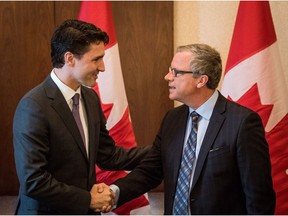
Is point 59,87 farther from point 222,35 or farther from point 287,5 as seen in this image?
point 287,5

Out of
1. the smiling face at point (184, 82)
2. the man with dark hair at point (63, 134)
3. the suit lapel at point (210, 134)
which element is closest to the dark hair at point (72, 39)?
the man with dark hair at point (63, 134)

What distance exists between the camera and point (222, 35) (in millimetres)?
3463

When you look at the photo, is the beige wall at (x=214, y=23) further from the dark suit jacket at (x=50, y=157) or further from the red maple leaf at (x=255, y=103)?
the dark suit jacket at (x=50, y=157)

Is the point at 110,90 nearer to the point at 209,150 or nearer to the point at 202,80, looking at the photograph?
the point at 202,80

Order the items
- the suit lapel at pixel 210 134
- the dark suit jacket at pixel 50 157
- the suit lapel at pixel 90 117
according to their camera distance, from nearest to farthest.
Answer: the dark suit jacket at pixel 50 157, the suit lapel at pixel 210 134, the suit lapel at pixel 90 117

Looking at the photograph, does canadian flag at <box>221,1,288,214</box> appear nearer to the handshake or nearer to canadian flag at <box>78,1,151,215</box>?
canadian flag at <box>78,1,151,215</box>

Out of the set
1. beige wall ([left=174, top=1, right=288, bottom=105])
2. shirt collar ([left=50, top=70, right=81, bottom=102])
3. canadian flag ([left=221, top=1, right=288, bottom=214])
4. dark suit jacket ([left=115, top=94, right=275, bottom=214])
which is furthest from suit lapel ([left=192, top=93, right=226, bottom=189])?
beige wall ([left=174, top=1, right=288, bottom=105])

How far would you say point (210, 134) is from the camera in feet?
6.18

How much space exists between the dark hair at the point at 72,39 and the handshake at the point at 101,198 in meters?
0.60

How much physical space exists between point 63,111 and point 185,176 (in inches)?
24.4

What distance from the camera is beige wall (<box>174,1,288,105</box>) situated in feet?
10.7

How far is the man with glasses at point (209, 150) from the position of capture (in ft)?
5.94

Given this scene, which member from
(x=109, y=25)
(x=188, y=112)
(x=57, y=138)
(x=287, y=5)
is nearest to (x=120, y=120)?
(x=109, y=25)

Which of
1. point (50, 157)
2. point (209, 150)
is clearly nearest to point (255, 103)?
point (209, 150)
